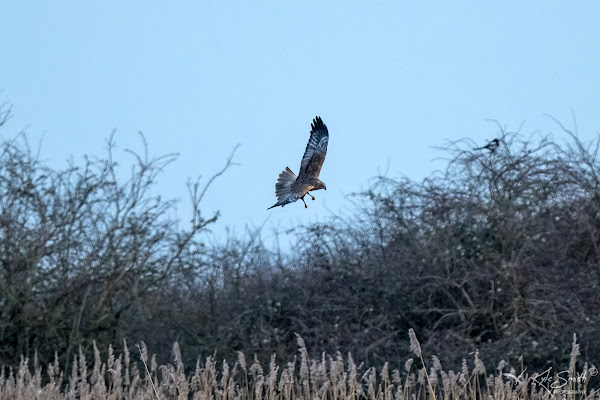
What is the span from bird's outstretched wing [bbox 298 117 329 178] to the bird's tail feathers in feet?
0.35

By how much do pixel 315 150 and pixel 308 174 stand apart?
1.45 ft

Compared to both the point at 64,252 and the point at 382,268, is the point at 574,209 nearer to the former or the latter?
the point at 382,268

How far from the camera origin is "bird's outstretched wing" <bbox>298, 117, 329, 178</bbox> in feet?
25.3

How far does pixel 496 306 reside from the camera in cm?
1051

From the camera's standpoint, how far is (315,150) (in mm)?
8031

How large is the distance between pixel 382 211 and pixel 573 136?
243 cm

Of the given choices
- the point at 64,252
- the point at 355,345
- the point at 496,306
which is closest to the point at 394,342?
the point at 355,345
